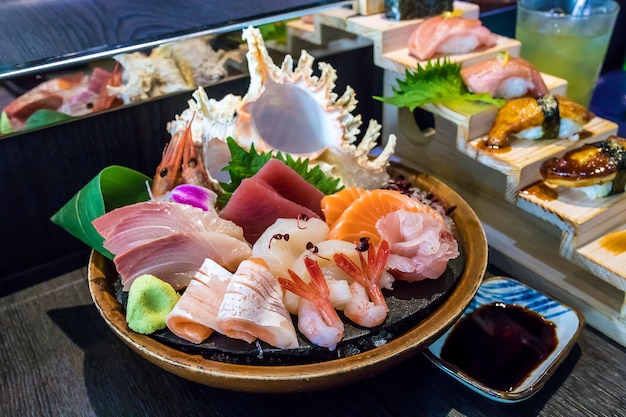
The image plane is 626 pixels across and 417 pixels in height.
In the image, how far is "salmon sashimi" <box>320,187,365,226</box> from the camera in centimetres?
124

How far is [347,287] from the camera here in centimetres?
104

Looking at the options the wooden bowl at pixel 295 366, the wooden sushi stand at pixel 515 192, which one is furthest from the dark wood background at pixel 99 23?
the wooden bowl at pixel 295 366

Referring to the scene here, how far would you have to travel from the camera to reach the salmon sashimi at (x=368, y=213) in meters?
1.18

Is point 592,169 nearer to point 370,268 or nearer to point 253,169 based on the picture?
point 370,268

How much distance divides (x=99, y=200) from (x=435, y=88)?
935 mm

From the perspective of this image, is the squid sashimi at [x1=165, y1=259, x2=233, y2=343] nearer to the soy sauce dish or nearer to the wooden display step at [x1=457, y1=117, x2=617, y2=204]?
the soy sauce dish

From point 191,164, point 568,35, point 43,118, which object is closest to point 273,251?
point 191,164

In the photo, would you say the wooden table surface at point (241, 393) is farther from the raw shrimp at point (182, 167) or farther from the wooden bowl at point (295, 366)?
the raw shrimp at point (182, 167)

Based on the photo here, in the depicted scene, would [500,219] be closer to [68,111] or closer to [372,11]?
[372,11]

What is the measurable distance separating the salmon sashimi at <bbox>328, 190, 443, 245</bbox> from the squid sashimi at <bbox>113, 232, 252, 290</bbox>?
0.72ft

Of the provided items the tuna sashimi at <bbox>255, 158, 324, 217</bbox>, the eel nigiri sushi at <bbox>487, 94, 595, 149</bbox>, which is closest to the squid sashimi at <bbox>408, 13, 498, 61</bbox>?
the eel nigiri sushi at <bbox>487, 94, 595, 149</bbox>

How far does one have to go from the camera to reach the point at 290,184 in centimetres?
125

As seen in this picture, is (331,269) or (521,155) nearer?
(331,269)

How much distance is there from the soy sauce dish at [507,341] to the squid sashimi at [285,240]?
340mm
